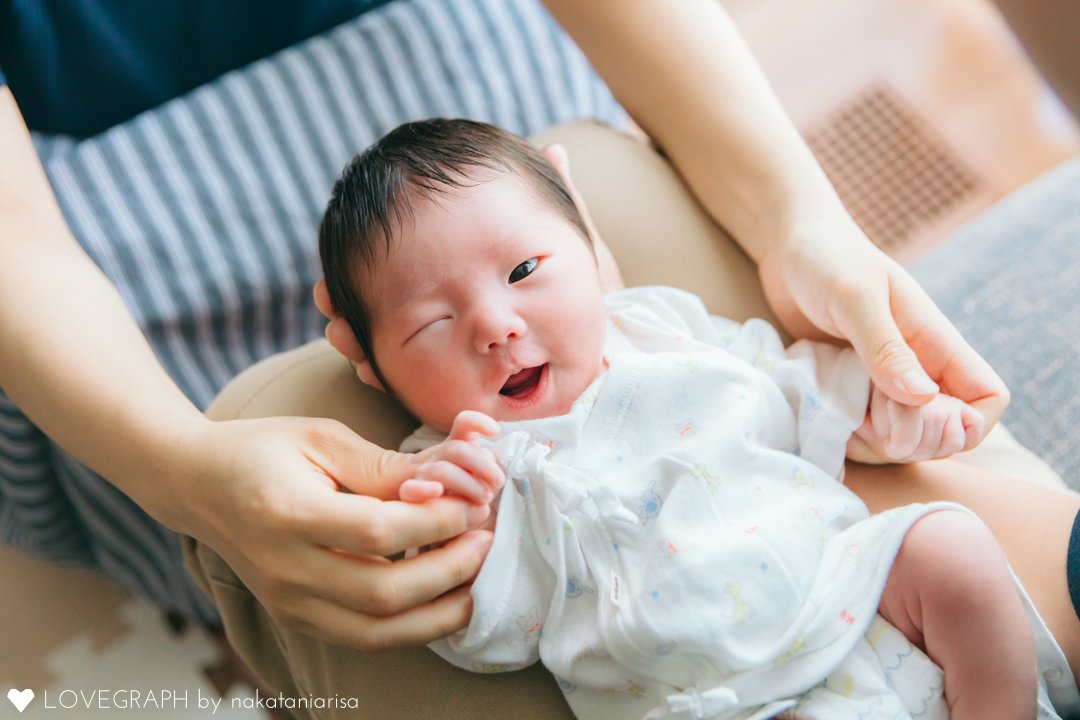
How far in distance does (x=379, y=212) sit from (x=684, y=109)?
50cm

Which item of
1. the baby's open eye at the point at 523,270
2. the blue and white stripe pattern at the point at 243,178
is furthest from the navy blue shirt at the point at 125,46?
the baby's open eye at the point at 523,270

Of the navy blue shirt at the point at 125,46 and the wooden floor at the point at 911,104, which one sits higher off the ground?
the navy blue shirt at the point at 125,46

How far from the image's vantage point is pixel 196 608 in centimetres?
174

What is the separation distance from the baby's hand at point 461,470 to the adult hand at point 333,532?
15 mm

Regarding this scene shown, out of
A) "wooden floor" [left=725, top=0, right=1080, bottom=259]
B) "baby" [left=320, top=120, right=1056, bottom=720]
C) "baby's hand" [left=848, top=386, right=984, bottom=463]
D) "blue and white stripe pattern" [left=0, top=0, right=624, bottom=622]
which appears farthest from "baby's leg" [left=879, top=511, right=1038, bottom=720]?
"wooden floor" [left=725, top=0, right=1080, bottom=259]

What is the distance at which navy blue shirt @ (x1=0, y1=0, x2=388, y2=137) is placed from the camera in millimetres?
1290

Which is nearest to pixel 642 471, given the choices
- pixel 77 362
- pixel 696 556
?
pixel 696 556

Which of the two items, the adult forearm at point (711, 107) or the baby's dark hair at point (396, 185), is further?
the adult forearm at point (711, 107)

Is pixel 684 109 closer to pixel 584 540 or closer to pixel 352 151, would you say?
pixel 352 151

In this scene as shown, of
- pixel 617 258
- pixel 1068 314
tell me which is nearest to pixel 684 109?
pixel 617 258

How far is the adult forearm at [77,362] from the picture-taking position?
3.26 feet

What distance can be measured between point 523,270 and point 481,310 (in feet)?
0.30

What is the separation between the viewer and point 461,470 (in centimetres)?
86

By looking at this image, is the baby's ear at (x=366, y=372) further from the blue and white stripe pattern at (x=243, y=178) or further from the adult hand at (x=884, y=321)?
the adult hand at (x=884, y=321)
